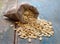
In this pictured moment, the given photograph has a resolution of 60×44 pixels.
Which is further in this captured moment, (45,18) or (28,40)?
(45,18)

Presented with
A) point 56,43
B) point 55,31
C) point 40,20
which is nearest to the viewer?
point 56,43

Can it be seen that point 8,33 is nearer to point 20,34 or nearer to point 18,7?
point 20,34

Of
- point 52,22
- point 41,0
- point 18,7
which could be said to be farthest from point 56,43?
point 41,0

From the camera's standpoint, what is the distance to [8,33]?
1294 millimetres

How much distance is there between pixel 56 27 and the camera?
1368 millimetres

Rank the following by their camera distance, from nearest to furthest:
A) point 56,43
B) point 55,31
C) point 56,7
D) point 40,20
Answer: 1. point 56,43
2. point 55,31
3. point 40,20
4. point 56,7

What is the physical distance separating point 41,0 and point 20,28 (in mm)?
437

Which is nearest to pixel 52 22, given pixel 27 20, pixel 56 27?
pixel 56 27

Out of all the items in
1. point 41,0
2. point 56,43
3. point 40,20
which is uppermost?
point 41,0

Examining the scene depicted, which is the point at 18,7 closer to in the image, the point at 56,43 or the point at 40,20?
the point at 40,20

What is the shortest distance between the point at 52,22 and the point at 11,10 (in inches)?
11.6

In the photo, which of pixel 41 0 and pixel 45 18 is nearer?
pixel 45 18

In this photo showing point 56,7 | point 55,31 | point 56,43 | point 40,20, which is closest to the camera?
point 56,43

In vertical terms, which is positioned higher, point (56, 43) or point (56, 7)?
point (56, 7)
